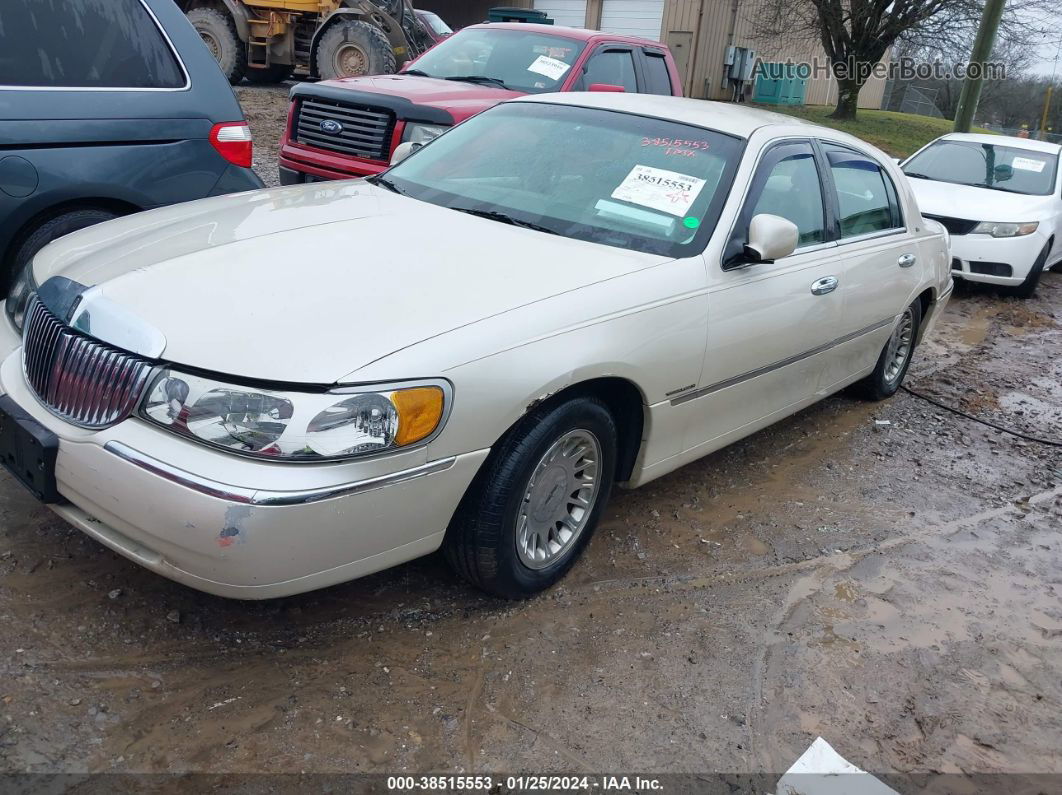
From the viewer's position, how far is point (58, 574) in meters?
3.15

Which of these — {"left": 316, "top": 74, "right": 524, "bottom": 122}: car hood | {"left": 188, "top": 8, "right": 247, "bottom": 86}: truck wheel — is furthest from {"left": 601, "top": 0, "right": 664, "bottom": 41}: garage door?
{"left": 316, "top": 74, "right": 524, "bottom": 122}: car hood

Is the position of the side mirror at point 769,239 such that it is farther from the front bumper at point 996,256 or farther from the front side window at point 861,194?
the front bumper at point 996,256

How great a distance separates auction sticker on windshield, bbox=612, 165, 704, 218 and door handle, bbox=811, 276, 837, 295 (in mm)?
774

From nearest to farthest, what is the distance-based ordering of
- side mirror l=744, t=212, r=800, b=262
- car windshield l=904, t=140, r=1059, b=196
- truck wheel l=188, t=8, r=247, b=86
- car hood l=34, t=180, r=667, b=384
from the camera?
car hood l=34, t=180, r=667, b=384 → side mirror l=744, t=212, r=800, b=262 → car windshield l=904, t=140, r=1059, b=196 → truck wheel l=188, t=8, r=247, b=86

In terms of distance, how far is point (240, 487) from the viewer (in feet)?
7.86

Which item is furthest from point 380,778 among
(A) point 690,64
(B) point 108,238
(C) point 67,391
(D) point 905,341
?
(A) point 690,64

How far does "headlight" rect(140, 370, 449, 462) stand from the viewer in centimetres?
246

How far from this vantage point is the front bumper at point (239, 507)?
7.90 ft

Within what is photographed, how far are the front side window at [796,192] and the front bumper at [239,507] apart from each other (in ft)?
6.63

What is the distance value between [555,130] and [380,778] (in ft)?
9.35

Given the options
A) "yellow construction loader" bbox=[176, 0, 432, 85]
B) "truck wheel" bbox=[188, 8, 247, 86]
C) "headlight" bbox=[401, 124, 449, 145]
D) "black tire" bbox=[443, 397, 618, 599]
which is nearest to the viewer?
"black tire" bbox=[443, 397, 618, 599]

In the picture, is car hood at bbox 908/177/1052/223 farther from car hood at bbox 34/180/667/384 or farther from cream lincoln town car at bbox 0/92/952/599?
car hood at bbox 34/180/667/384

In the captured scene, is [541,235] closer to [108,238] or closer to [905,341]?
[108,238]

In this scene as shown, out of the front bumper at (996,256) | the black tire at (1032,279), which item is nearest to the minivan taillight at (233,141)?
the front bumper at (996,256)
